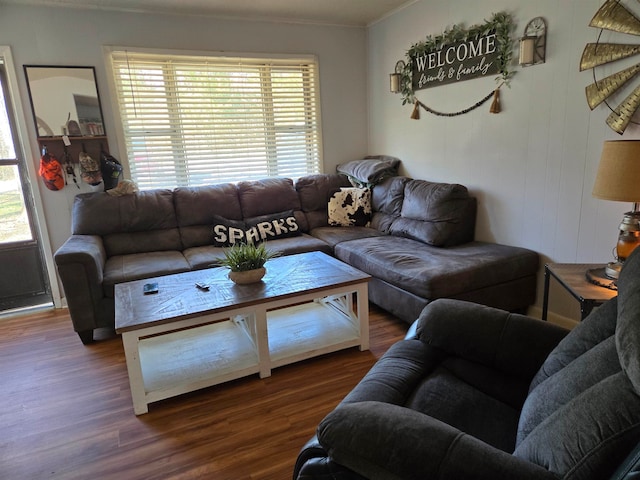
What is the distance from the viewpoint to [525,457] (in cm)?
96

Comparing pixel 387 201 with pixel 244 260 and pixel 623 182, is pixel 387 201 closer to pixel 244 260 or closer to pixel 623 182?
pixel 244 260

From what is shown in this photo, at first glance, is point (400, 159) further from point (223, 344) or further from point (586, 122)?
point (223, 344)

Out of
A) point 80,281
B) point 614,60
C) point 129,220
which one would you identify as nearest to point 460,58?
point 614,60

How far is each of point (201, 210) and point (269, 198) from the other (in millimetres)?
642

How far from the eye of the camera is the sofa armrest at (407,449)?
92 cm

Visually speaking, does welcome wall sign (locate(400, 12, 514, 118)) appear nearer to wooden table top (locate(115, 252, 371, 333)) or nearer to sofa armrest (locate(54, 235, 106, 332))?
wooden table top (locate(115, 252, 371, 333))

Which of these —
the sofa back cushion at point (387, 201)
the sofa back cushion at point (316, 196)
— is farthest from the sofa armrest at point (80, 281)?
the sofa back cushion at point (387, 201)

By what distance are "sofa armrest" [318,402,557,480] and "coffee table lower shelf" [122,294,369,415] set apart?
1216 mm

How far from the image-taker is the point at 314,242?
142 inches

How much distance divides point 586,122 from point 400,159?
1.89 meters

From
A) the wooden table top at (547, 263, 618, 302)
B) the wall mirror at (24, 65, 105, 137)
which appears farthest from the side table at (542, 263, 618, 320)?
the wall mirror at (24, 65, 105, 137)

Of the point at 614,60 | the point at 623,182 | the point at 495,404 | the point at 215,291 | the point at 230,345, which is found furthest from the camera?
the point at 230,345

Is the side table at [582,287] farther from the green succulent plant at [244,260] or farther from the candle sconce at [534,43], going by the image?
the green succulent plant at [244,260]

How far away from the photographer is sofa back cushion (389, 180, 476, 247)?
3199 mm
